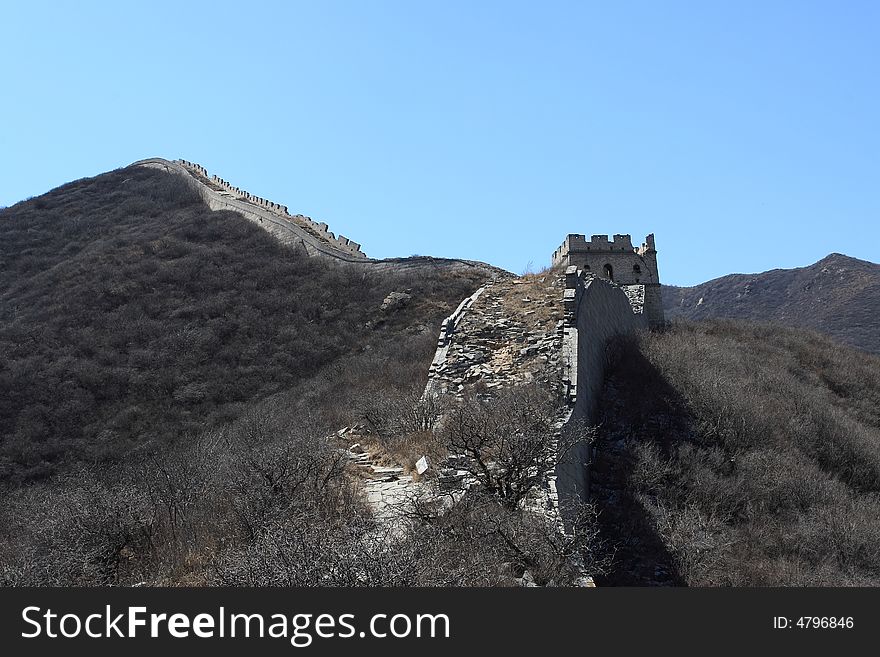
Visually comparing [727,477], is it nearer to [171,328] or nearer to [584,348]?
[584,348]

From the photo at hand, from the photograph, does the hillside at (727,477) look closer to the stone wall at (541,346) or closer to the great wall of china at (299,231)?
the stone wall at (541,346)

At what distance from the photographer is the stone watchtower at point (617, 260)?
92.7ft

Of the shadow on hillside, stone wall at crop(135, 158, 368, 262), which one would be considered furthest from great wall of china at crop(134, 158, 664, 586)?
stone wall at crop(135, 158, 368, 262)

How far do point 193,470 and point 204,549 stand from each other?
3690 mm

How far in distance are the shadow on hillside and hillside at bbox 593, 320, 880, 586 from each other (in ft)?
0.08

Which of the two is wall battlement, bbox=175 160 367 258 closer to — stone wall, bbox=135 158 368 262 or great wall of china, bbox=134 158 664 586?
stone wall, bbox=135 158 368 262

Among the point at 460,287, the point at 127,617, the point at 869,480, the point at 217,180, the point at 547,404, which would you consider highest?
the point at 217,180

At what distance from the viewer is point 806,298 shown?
69812 millimetres

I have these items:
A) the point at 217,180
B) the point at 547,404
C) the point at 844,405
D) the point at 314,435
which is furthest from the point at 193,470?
the point at 217,180

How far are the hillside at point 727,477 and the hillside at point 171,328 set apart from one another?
5666 millimetres

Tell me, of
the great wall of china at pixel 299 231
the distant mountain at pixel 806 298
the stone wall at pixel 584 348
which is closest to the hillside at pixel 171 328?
the great wall of china at pixel 299 231

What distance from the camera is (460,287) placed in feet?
101

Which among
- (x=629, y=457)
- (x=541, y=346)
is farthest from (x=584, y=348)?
(x=629, y=457)

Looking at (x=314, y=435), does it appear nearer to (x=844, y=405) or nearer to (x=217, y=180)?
(x=844, y=405)
